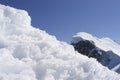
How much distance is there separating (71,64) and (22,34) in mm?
3760

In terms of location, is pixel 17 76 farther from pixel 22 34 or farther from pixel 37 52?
pixel 22 34

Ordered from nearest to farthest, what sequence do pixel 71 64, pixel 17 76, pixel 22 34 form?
1. pixel 17 76
2. pixel 71 64
3. pixel 22 34

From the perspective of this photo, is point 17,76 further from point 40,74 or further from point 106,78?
point 106,78

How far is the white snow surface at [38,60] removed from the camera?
61.1ft

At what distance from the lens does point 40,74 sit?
61.7ft

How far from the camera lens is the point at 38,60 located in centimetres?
1941

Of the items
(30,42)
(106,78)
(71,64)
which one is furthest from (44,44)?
(106,78)

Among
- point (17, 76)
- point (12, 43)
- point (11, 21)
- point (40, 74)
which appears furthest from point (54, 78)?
point (11, 21)

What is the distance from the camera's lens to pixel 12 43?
19.9 metres

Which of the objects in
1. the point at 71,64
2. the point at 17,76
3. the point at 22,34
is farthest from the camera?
the point at 22,34

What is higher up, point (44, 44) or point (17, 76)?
point (44, 44)

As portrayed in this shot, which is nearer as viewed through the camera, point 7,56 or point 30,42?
point 7,56

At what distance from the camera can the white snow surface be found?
61.1 feet

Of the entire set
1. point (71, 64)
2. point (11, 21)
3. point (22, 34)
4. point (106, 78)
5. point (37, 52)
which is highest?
point (11, 21)
